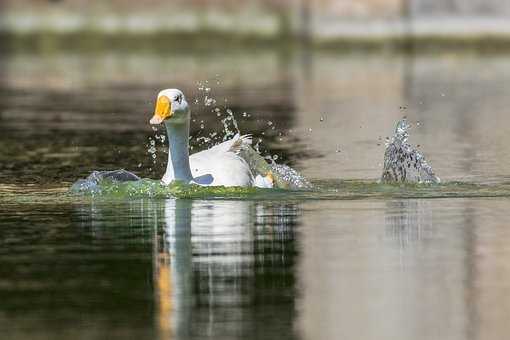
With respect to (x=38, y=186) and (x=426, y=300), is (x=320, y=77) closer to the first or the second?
(x=38, y=186)

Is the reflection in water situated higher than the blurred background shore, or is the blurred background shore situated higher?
the blurred background shore

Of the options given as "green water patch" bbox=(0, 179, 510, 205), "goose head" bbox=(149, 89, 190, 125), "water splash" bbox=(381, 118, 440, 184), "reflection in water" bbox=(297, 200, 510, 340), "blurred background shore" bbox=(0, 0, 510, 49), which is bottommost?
"reflection in water" bbox=(297, 200, 510, 340)

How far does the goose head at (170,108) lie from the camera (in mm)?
14945

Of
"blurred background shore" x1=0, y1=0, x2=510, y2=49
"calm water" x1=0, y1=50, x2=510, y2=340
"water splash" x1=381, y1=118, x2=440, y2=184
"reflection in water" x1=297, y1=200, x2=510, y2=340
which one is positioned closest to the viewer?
"reflection in water" x1=297, y1=200, x2=510, y2=340

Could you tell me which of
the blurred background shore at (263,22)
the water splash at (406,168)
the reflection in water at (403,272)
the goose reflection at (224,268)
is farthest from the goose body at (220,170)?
the blurred background shore at (263,22)

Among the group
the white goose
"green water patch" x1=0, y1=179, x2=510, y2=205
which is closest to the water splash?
"green water patch" x1=0, y1=179, x2=510, y2=205

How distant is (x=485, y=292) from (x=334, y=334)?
1.36 m

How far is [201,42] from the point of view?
51688 millimetres

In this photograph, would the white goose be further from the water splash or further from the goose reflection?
the water splash

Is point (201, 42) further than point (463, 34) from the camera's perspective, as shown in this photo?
Yes

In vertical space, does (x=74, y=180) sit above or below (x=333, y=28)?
below

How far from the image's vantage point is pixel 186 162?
14867mm

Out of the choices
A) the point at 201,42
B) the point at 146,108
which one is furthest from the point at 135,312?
the point at 201,42

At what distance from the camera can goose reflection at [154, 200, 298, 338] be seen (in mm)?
8891
